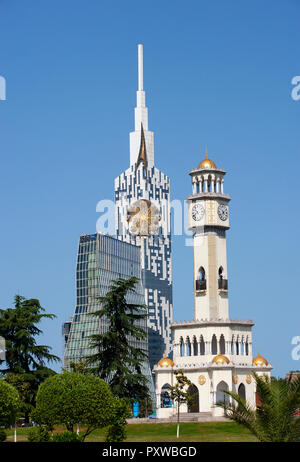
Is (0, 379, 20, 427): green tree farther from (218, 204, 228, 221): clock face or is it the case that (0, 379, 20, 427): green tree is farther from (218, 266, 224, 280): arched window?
(218, 204, 228, 221): clock face

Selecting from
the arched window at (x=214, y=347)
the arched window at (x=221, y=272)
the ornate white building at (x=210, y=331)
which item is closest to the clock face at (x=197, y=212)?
the ornate white building at (x=210, y=331)

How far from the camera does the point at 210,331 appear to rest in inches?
4454

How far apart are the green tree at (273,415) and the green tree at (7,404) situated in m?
22.6

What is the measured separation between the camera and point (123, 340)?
90000mm

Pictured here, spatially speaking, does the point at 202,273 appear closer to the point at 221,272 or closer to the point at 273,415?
the point at 221,272

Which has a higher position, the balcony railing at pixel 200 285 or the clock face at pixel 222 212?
the clock face at pixel 222 212

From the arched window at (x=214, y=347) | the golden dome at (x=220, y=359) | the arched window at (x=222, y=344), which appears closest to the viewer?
the golden dome at (x=220, y=359)

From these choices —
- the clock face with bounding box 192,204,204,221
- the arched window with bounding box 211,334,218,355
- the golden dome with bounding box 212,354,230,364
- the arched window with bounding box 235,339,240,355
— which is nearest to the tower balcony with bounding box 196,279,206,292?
the arched window with bounding box 211,334,218,355

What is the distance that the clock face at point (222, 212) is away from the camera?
117731 millimetres

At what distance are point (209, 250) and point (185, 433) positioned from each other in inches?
1445

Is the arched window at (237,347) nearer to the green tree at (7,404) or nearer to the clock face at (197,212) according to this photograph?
the clock face at (197,212)

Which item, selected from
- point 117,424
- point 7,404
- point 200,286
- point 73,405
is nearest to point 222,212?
point 200,286
